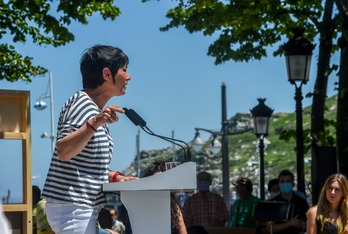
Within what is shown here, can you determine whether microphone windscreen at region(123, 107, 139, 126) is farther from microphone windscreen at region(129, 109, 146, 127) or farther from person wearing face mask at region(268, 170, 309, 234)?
person wearing face mask at region(268, 170, 309, 234)

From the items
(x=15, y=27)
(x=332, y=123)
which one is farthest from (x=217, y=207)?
(x=15, y=27)

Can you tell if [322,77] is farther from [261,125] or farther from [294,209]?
[294,209]

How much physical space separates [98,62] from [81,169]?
594 mm

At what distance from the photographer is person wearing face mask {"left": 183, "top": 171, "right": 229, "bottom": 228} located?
16000mm

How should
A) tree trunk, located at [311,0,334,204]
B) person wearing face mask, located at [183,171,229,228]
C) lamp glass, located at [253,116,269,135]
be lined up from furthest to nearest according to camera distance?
1. lamp glass, located at [253,116,269,135]
2. tree trunk, located at [311,0,334,204]
3. person wearing face mask, located at [183,171,229,228]

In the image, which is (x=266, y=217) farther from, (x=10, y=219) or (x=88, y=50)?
(x=88, y=50)

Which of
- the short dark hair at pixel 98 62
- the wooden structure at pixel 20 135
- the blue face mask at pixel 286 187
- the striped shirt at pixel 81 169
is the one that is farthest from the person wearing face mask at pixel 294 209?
the striped shirt at pixel 81 169

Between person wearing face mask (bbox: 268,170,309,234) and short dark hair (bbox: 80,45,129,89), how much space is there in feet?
29.0

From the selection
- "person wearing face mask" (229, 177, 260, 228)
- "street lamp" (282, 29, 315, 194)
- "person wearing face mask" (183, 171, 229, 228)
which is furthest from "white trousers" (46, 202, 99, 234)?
"street lamp" (282, 29, 315, 194)

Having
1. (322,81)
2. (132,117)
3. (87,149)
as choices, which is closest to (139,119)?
(132,117)

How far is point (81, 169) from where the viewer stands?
4973mm

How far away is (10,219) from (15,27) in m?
13.2

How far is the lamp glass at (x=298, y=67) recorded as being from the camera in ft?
58.4

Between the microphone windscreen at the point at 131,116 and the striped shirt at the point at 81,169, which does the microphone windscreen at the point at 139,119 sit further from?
the striped shirt at the point at 81,169
